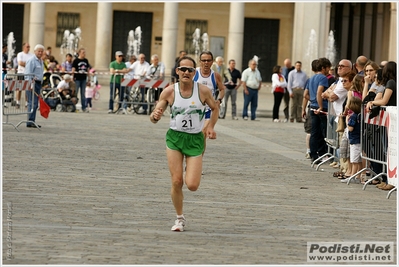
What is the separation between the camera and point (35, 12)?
160 ft

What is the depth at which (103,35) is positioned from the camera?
48.7 meters

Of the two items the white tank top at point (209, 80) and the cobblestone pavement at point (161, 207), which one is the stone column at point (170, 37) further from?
the white tank top at point (209, 80)

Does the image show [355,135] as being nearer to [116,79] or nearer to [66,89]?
[66,89]

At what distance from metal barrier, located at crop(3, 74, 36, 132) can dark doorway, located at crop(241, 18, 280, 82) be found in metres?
32.2

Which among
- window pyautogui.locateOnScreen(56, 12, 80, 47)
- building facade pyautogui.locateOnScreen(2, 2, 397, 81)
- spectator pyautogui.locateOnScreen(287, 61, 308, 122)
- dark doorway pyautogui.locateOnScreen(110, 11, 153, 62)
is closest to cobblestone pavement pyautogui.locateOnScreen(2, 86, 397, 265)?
spectator pyautogui.locateOnScreen(287, 61, 308, 122)

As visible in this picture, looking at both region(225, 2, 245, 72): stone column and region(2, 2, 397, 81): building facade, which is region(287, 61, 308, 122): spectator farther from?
region(2, 2, 397, 81): building facade

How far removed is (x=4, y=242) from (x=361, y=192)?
5946 millimetres

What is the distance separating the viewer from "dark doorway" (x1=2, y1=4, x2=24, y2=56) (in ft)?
175

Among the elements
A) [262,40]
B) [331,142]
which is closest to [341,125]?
[331,142]

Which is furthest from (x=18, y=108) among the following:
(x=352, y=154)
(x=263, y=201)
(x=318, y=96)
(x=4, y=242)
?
(x=4, y=242)

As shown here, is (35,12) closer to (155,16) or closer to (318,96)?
(155,16)

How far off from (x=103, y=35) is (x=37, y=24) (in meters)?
2.96

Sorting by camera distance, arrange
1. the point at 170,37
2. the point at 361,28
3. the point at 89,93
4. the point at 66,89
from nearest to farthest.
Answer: the point at 66,89, the point at 89,93, the point at 170,37, the point at 361,28

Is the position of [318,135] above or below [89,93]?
below
